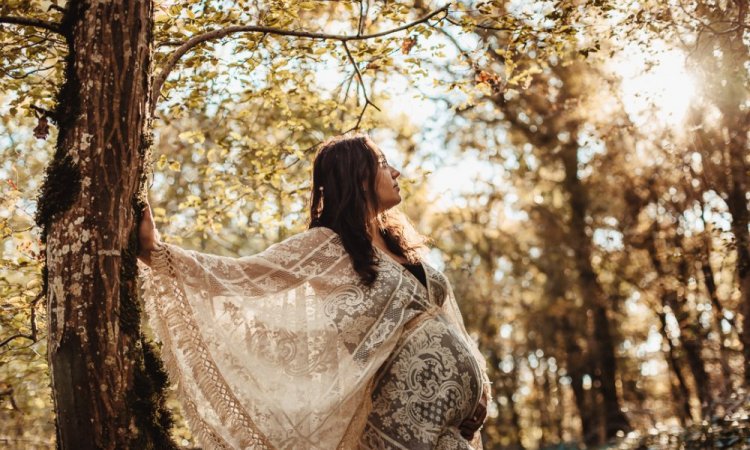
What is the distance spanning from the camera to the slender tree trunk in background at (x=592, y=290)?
505 inches

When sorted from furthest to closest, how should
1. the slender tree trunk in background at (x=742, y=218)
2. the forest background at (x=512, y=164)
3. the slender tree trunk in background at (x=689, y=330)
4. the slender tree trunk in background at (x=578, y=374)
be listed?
the slender tree trunk in background at (x=578, y=374) < the slender tree trunk in background at (x=689, y=330) < the slender tree trunk in background at (x=742, y=218) < the forest background at (x=512, y=164)

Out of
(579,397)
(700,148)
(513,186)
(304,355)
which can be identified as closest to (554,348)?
(579,397)

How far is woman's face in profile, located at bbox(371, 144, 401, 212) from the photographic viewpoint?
348 centimetres

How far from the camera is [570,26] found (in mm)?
4285

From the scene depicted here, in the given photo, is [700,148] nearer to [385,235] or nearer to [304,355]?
[385,235]

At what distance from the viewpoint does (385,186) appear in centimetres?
348

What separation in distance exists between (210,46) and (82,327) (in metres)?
2.53

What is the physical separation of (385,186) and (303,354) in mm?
924

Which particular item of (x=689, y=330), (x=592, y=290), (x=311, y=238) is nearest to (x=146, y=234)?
(x=311, y=238)

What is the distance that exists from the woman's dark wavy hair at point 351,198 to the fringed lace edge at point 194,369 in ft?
2.46

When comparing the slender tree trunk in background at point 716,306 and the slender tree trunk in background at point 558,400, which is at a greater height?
the slender tree trunk in background at point 716,306

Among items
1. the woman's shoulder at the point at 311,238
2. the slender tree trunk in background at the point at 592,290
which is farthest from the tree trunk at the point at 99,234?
the slender tree trunk in background at the point at 592,290

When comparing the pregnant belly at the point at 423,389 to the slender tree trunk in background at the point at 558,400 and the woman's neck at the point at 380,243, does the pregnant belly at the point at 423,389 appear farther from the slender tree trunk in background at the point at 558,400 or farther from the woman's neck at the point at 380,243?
the slender tree trunk in background at the point at 558,400

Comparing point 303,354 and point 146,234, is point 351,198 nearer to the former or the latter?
point 303,354
